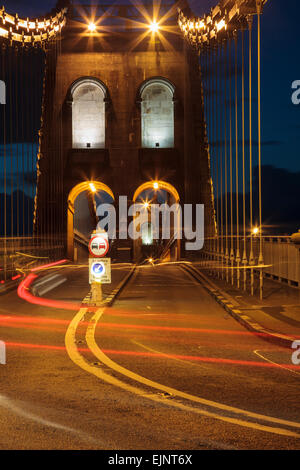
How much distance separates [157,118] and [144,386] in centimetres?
5262

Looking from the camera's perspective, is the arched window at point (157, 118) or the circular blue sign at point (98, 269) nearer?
the circular blue sign at point (98, 269)

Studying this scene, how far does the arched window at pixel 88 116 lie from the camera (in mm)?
59250

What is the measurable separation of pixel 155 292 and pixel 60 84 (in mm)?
38474

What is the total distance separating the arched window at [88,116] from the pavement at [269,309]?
125 ft

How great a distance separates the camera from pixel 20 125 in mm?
58531

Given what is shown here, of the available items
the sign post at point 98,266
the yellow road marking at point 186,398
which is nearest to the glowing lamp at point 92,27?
the sign post at point 98,266

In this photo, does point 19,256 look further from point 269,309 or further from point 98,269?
point 269,309

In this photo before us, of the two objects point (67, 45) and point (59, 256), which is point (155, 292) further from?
point (67, 45)

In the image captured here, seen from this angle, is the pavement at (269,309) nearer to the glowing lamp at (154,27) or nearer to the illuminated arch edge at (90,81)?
the illuminated arch edge at (90,81)

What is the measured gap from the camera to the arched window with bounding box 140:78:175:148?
193ft

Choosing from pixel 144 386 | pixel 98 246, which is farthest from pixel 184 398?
pixel 98 246

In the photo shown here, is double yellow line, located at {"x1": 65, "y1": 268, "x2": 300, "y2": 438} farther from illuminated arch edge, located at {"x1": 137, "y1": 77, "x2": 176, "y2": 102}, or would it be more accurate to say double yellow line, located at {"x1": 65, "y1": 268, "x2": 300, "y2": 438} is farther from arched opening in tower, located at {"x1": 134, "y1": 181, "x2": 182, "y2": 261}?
arched opening in tower, located at {"x1": 134, "y1": 181, "x2": 182, "y2": 261}

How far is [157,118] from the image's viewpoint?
59.1m
